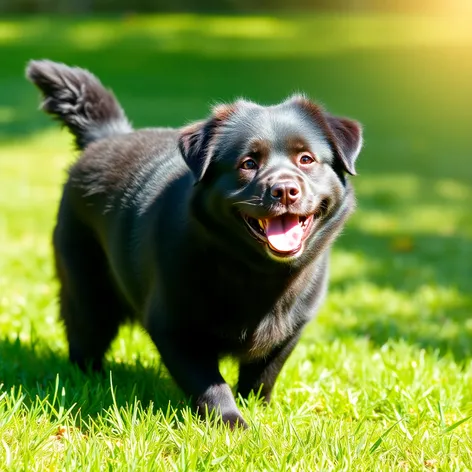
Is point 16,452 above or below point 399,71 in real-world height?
above

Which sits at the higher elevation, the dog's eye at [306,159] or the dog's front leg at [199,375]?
the dog's eye at [306,159]

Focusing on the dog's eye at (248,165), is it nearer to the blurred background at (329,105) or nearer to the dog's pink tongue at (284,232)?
the dog's pink tongue at (284,232)

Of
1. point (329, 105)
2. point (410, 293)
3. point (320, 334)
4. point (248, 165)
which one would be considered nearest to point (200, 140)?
point (248, 165)

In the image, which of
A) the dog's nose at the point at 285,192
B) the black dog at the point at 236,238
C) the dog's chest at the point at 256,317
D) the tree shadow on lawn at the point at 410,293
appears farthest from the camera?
the tree shadow on lawn at the point at 410,293

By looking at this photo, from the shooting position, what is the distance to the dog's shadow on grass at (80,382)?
373 cm

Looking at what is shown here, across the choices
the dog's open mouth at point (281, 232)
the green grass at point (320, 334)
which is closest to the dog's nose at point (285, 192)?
the dog's open mouth at point (281, 232)

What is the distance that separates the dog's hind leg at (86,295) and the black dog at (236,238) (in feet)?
0.90

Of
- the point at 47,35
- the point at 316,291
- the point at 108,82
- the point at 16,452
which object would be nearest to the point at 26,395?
the point at 16,452

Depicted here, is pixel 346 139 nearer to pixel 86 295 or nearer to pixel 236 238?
pixel 236 238

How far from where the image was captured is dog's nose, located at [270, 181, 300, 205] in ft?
11.5

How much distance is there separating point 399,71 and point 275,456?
22.6 metres

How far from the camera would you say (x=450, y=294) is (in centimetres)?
728

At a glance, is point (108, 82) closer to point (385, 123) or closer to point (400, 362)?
point (385, 123)

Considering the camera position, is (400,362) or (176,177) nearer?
(176,177)
